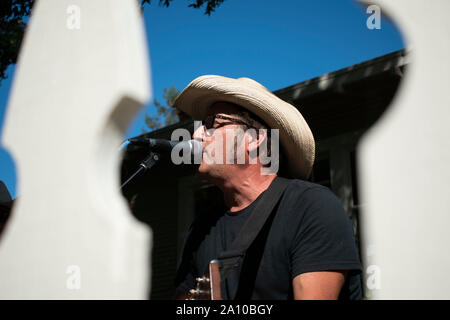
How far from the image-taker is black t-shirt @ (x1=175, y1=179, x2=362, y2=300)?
73.0 inches

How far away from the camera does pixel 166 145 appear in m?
2.33

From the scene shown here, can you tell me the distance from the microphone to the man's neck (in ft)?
0.74

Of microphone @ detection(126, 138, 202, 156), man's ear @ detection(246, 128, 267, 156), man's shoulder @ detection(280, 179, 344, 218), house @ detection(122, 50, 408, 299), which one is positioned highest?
house @ detection(122, 50, 408, 299)

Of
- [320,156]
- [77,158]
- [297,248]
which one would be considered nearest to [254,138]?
[297,248]

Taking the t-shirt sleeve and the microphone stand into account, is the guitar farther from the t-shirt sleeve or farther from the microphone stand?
the microphone stand

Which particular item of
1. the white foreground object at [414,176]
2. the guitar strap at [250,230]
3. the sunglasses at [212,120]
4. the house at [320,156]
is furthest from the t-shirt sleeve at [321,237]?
the house at [320,156]

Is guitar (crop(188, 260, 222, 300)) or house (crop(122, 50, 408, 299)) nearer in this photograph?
guitar (crop(188, 260, 222, 300))

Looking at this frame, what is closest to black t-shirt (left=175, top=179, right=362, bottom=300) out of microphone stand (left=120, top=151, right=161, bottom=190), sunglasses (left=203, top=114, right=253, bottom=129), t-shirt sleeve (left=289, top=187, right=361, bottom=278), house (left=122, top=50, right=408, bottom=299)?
t-shirt sleeve (left=289, top=187, right=361, bottom=278)

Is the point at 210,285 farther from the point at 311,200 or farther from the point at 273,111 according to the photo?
the point at 273,111

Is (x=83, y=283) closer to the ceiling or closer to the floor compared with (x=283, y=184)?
closer to the floor

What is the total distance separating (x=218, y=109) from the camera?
8.65 ft
